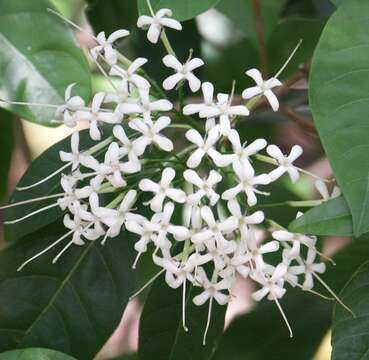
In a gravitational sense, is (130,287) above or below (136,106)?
below

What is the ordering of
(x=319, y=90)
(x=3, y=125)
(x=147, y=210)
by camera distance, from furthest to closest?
(x=3, y=125) → (x=147, y=210) → (x=319, y=90)

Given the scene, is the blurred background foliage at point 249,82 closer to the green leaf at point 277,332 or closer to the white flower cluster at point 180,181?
the green leaf at point 277,332

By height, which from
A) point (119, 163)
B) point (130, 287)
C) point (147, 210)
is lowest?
point (130, 287)

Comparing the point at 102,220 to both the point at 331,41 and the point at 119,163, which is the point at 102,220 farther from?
the point at 331,41

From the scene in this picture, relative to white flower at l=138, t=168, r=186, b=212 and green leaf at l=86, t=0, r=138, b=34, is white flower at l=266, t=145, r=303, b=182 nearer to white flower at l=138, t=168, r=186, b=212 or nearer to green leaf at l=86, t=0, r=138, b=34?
white flower at l=138, t=168, r=186, b=212

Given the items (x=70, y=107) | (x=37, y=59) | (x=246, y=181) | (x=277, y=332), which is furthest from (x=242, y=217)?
(x=277, y=332)

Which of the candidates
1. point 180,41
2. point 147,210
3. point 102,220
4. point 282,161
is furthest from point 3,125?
point 282,161

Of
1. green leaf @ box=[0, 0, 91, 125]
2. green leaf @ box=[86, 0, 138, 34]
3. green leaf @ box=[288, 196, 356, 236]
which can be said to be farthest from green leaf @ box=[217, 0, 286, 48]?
green leaf @ box=[288, 196, 356, 236]

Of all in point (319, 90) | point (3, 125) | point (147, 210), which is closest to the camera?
point (319, 90)
